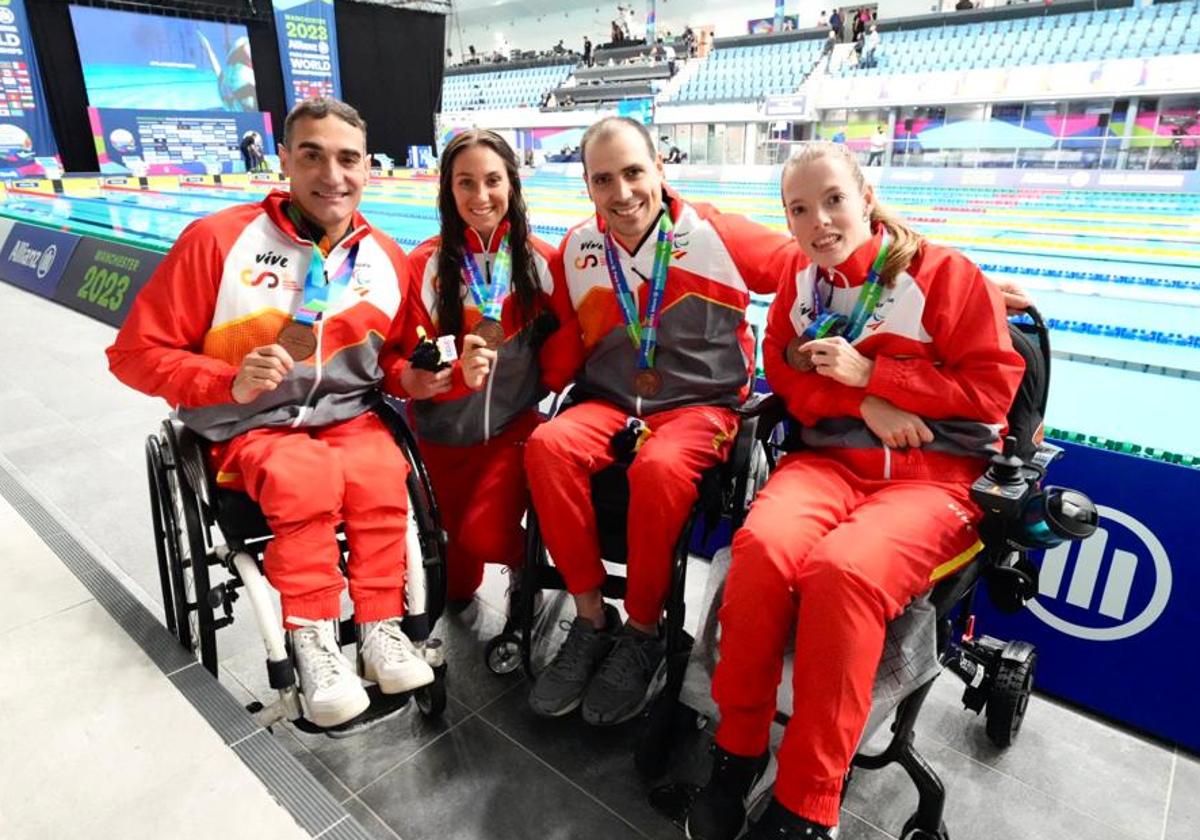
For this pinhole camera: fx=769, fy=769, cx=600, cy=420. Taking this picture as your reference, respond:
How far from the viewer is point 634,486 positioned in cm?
165

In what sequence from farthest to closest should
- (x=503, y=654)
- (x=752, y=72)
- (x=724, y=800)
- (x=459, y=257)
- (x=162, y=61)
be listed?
1. (x=752, y=72)
2. (x=162, y=61)
3. (x=503, y=654)
4. (x=459, y=257)
5. (x=724, y=800)

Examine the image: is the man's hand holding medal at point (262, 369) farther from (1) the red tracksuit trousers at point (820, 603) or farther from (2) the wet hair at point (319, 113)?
(1) the red tracksuit trousers at point (820, 603)

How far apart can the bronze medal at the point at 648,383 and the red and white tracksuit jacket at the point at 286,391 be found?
596 millimetres

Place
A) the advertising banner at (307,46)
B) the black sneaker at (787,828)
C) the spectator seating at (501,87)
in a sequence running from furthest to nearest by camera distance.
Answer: the spectator seating at (501,87), the advertising banner at (307,46), the black sneaker at (787,828)

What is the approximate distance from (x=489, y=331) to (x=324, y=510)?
1.92ft

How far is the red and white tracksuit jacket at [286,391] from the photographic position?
1.54 meters

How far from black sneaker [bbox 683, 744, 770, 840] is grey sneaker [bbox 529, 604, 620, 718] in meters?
0.44

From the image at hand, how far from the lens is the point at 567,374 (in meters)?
A: 2.02

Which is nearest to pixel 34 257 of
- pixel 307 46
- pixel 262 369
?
pixel 262 369

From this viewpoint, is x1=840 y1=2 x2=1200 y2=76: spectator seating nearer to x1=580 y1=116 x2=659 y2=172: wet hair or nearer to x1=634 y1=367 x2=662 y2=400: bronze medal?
x1=580 y1=116 x2=659 y2=172: wet hair

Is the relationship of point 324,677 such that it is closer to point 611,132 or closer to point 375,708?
point 375,708

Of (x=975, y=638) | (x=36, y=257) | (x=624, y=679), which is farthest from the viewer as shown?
(x=36, y=257)

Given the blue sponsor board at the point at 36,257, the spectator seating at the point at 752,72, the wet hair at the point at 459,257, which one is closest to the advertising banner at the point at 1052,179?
the spectator seating at the point at 752,72

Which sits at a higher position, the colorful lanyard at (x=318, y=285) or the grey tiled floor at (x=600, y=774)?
the colorful lanyard at (x=318, y=285)
